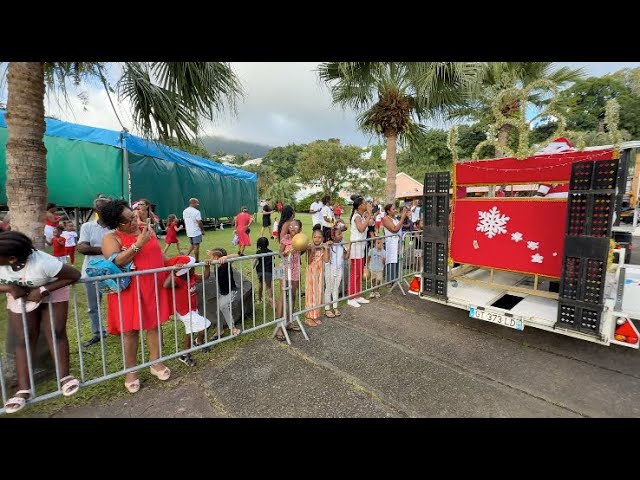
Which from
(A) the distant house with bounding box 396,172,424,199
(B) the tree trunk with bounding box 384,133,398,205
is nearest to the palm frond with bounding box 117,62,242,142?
(B) the tree trunk with bounding box 384,133,398,205

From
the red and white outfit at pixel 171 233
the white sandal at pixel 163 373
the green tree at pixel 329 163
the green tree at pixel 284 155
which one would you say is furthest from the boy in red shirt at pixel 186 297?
the green tree at pixel 284 155

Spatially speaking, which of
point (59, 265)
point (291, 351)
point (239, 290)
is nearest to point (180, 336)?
point (239, 290)

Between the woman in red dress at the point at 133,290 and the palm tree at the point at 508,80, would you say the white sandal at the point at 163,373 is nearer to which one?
the woman in red dress at the point at 133,290

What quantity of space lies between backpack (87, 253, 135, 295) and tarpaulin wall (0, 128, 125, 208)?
9097 millimetres

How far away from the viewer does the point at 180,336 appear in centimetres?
409

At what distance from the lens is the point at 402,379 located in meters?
3.10

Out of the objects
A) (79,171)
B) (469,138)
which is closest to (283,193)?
(469,138)

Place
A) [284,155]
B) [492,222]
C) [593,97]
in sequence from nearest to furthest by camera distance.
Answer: [492,222]
[593,97]
[284,155]

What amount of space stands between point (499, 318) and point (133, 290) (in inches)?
156

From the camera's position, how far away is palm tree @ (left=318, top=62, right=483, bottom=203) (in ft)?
22.7

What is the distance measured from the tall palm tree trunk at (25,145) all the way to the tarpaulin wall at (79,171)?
8242mm

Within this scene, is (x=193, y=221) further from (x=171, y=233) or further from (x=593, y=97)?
(x=593, y=97)

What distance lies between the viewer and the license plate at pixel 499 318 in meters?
3.48

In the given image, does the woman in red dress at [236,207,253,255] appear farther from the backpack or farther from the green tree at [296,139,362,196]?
the green tree at [296,139,362,196]
